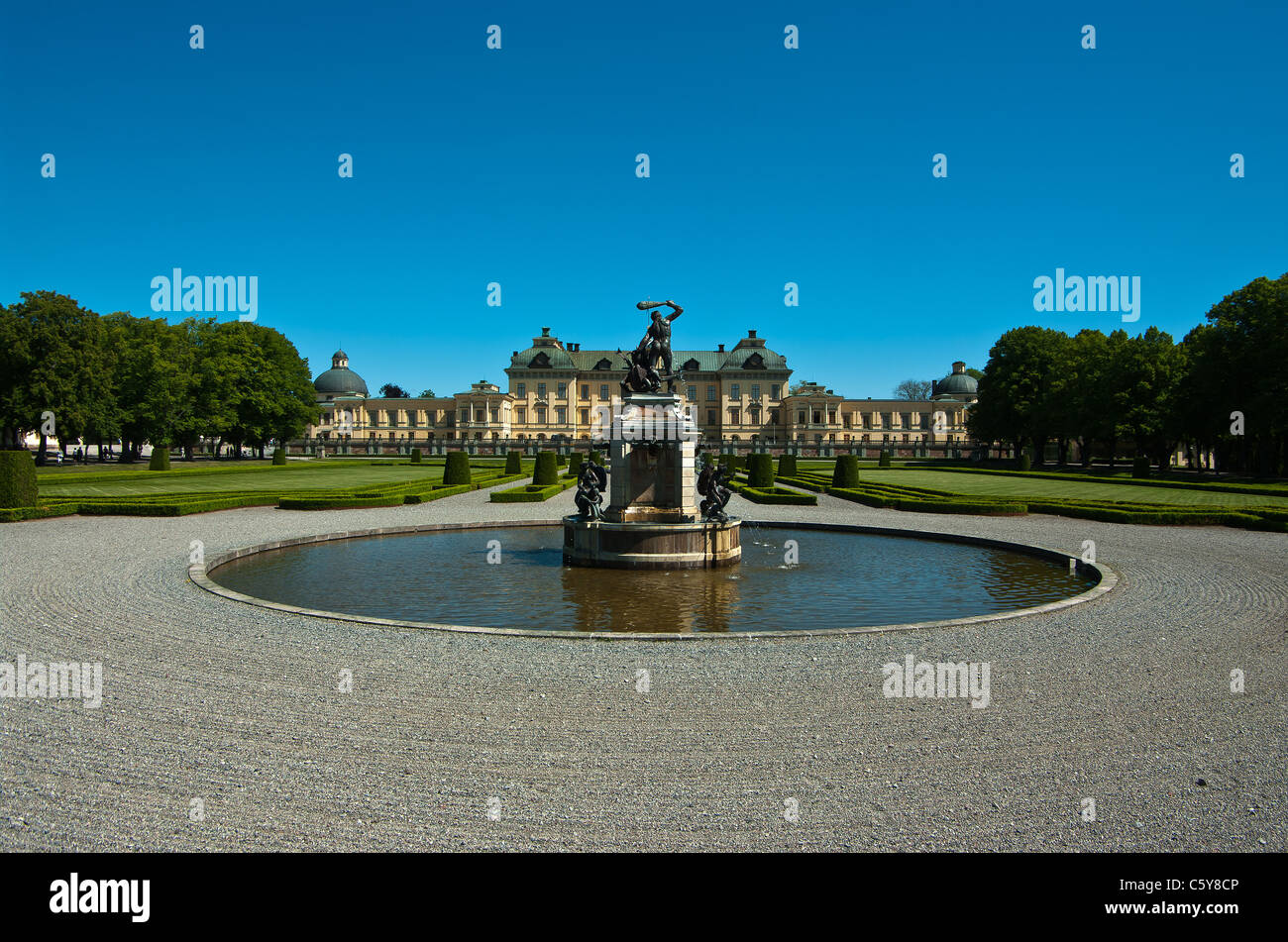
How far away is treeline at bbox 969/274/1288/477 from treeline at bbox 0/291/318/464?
57.4 m

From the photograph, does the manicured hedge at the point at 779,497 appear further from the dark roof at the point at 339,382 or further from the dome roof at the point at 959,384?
the dark roof at the point at 339,382

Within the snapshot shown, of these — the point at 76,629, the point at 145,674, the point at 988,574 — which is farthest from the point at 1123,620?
the point at 76,629

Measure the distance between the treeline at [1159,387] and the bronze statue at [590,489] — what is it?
3755 centimetres

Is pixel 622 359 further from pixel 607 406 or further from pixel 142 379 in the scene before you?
pixel 142 379

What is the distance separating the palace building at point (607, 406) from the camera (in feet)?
355

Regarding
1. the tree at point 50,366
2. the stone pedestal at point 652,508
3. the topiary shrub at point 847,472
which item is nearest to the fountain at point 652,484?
the stone pedestal at point 652,508

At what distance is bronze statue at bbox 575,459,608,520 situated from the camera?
50.8ft

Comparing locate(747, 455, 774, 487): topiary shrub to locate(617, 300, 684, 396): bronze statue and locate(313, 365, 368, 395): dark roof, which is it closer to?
locate(617, 300, 684, 396): bronze statue

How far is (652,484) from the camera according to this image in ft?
51.0

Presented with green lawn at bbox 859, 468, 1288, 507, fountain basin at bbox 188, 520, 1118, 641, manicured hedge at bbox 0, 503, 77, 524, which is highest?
manicured hedge at bbox 0, 503, 77, 524

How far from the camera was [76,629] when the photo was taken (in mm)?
9414

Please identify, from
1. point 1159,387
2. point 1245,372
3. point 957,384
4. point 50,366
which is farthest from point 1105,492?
point 957,384

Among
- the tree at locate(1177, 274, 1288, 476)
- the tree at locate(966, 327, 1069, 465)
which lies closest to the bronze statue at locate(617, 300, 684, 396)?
the tree at locate(1177, 274, 1288, 476)
